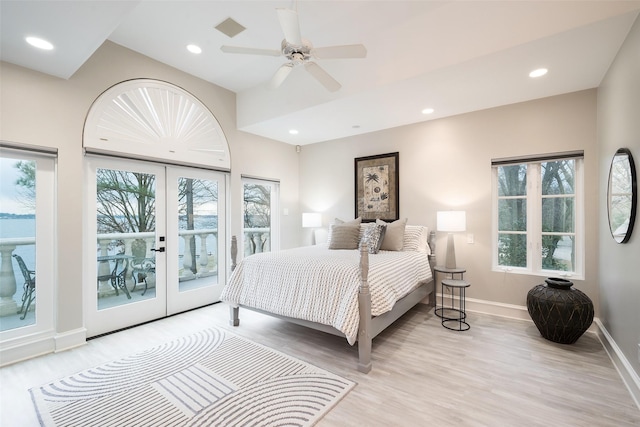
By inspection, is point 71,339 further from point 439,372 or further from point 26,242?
point 439,372

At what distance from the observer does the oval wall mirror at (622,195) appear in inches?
82.1

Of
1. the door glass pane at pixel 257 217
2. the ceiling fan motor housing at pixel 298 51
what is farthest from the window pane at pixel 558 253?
the door glass pane at pixel 257 217

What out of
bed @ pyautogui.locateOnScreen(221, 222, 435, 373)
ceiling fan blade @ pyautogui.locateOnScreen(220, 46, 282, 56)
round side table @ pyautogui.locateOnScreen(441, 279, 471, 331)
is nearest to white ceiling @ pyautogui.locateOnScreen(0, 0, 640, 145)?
ceiling fan blade @ pyautogui.locateOnScreen(220, 46, 282, 56)

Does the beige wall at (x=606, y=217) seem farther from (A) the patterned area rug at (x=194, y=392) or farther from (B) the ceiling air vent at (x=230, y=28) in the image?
(B) the ceiling air vent at (x=230, y=28)

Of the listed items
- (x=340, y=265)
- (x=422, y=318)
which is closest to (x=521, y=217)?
(x=422, y=318)

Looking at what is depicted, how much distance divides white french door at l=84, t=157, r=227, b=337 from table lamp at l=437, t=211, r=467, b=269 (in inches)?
124

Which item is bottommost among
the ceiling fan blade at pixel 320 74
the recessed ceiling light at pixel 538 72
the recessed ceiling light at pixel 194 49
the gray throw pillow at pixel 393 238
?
the gray throw pillow at pixel 393 238

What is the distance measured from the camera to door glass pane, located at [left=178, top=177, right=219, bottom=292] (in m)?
3.81

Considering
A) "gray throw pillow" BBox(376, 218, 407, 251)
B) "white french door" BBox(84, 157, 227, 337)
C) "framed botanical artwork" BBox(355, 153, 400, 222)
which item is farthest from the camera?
"framed botanical artwork" BBox(355, 153, 400, 222)

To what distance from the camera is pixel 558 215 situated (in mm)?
3371

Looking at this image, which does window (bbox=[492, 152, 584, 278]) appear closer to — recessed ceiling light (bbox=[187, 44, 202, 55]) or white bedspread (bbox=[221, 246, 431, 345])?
white bedspread (bbox=[221, 246, 431, 345])

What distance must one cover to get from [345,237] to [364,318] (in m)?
1.65

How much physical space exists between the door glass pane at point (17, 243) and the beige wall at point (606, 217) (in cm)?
504

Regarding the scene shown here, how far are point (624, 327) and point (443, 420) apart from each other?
1793 mm
